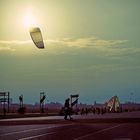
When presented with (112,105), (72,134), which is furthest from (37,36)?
(112,105)

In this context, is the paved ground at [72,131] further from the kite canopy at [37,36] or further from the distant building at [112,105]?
the distant building at [112,105]

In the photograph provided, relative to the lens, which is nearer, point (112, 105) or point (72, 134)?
point (72, 134)

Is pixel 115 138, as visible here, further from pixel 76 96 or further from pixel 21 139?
pixel 76 96

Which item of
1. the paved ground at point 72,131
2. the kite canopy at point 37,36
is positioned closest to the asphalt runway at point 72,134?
the paved ground at point 72,131

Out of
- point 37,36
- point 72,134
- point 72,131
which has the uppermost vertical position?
point 37,36

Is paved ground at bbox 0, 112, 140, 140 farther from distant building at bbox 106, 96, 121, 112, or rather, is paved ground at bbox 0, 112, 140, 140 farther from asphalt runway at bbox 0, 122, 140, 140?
distant building at bbox 106, 96, 121, 112

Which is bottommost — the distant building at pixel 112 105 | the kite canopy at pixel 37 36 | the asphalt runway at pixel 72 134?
the asphalt runway at pixel 72 134

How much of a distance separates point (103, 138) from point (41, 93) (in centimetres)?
7423

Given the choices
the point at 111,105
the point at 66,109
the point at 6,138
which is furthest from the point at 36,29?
the point at 111,105

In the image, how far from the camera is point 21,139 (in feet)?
67.6

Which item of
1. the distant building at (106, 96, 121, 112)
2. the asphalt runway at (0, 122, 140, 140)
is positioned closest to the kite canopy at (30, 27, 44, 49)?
the asphalt runway at (0, 122, 140, 140)

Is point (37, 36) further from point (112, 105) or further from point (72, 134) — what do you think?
point (112, 105)

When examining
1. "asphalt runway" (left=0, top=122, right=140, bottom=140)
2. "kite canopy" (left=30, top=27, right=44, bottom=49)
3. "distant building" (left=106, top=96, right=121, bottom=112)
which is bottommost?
"asphalt runway" (left=0, top=122, right=140, bottom=140)

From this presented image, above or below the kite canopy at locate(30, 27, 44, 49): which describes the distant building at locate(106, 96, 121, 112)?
above
